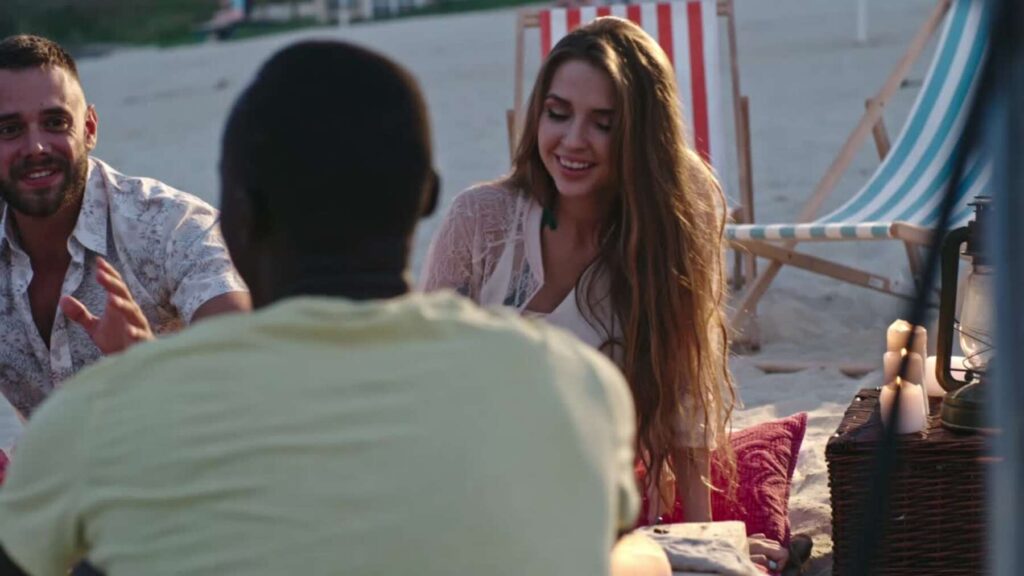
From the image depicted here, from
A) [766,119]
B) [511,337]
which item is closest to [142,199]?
[511,337]

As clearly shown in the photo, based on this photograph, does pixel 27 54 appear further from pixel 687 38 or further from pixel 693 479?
pixel 687 38

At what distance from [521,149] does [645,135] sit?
1.04 ft

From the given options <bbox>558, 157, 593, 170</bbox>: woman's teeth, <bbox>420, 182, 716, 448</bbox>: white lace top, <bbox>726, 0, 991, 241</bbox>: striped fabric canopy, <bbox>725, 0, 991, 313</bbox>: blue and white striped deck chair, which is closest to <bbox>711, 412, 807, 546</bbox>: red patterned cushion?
<bbox>420, 182, 716, 448</bbox>: white lace top

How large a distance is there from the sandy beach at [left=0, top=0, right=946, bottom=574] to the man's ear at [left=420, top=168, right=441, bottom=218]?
Answer: 1510mm

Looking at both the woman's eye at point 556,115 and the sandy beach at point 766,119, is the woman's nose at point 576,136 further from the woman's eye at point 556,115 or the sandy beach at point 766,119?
the sandy beach at point 766,119

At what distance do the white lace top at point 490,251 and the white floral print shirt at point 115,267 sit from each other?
1.41ft

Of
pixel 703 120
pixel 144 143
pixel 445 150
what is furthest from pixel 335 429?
pixel 144 143

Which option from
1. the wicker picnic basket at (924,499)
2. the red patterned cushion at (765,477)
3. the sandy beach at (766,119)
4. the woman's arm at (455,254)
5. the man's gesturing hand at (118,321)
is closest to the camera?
the man's gesturing hand at (118,321)

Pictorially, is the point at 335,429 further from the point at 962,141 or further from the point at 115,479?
the point at 962,141

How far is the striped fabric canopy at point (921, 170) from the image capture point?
206 inches

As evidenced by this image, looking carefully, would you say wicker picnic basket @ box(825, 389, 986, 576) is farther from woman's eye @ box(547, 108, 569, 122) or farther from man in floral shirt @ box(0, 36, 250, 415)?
man in floral shirt @ box(0, 36, 250, 415)

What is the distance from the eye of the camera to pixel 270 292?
1612mm

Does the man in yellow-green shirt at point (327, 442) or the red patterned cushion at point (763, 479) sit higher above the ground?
the man in yellow-green shirt at point (327, 442)

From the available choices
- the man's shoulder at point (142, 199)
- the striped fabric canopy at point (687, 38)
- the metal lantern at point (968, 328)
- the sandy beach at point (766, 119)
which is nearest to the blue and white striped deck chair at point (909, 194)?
the sandy beach at point (766, 119)
